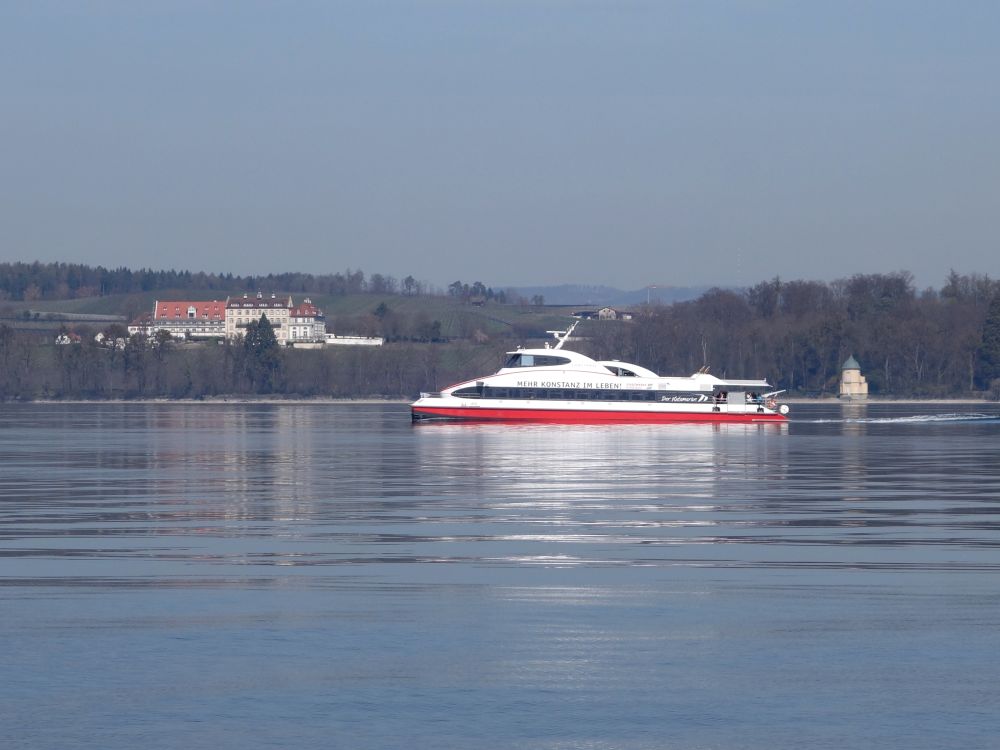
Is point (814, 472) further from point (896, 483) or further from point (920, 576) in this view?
point (920, 576)

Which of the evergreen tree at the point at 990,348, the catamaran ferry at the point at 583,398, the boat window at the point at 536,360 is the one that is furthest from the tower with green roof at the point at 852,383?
the boat window at the point at 536,360

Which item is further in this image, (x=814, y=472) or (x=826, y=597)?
(x=814, y=472)

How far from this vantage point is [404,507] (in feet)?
92.8

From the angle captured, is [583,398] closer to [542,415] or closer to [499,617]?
[542,415]

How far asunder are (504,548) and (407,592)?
450 centimetres

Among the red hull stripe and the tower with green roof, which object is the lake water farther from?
the tower with green roof

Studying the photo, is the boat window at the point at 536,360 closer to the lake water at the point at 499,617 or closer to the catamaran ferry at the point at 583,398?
the catamaran ferry at the point at 583,398

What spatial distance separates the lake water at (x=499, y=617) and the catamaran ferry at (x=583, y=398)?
51007 millimetres

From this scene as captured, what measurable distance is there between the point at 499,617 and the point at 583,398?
69614 millimetres

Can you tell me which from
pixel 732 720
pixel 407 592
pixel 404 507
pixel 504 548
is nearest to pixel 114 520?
pixel 404 507

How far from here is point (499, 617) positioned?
51.1ft

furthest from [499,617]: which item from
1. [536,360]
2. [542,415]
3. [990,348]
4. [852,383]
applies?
[990,348]

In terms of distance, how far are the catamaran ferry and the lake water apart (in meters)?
51.0

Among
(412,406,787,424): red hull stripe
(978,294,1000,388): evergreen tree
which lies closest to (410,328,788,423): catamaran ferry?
(412,406,787,424): red hull stripe
